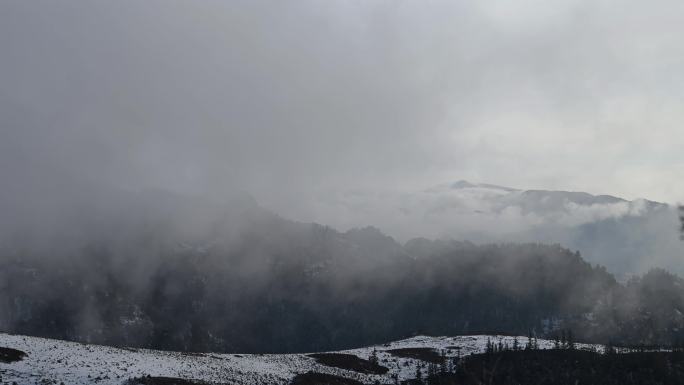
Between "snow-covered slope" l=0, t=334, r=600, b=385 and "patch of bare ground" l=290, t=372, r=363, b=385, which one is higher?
"snow-covered slope" l=0, t=334, r=600, b=385

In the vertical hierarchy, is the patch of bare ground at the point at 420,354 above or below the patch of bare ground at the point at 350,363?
above

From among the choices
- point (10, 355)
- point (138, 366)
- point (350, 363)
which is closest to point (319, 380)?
point (350, 363)

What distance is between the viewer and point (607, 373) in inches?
4946

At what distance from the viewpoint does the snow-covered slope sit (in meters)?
71.6

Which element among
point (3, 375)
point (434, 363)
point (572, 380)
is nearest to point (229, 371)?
point (3, 375)

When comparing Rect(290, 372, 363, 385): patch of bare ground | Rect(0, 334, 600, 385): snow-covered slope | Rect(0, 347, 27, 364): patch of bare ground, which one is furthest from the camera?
Rect(290, 372, 363, 385): patch of bare ground

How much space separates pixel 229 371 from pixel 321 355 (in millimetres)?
39666

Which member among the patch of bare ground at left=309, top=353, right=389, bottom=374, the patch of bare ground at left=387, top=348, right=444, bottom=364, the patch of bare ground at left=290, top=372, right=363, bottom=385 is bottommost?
the patch of bare ground at left=290, top=372, right=363, bottom=385

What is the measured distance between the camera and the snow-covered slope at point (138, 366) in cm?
7162

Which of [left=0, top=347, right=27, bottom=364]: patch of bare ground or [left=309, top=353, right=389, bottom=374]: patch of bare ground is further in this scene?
[left=309, top=353, right=389, bottom=374]: patch of bare ground

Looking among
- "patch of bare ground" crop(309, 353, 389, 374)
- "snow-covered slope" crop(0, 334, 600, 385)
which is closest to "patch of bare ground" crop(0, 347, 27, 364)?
"snow-covered slope" crop(0, 334, 600, 385)

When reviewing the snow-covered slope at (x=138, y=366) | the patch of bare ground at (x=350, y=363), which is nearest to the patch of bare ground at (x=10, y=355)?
the snow-covered slope at (x=138, y=366)

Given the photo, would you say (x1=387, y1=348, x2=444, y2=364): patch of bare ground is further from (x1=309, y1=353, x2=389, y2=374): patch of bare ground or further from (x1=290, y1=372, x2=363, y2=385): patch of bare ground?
(x1=290, y1=372, x2=363, y2=385): patch of bare ground

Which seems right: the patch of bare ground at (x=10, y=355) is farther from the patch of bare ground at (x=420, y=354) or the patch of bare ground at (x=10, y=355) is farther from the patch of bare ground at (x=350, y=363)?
the patch of bare ground at (x=420, y=354)
